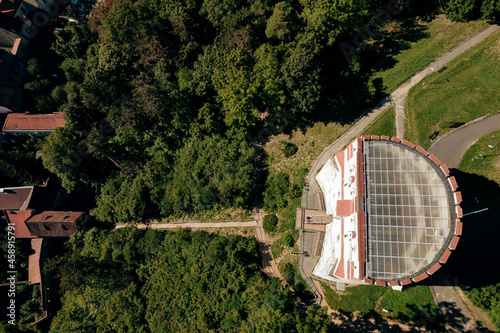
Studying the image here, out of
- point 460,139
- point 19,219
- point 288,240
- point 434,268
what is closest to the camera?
point 434,268

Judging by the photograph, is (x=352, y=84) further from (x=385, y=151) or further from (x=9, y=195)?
(x=9, y=195)

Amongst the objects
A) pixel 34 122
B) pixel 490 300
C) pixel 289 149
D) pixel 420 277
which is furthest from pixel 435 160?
pixel 34 122

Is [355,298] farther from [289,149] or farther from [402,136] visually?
[402,136]

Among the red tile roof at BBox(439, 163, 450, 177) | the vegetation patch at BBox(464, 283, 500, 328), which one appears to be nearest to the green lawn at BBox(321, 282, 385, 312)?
the vegetation patch at BBox(464, 283, 500, 328)

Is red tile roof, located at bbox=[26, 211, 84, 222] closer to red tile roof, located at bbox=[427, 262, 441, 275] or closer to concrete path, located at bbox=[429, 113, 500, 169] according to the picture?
red tile roof, located at bbox=[427, 262, 441, 275]

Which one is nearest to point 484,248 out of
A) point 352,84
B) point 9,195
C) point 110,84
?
point 352,84

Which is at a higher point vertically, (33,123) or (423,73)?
(423,73)
